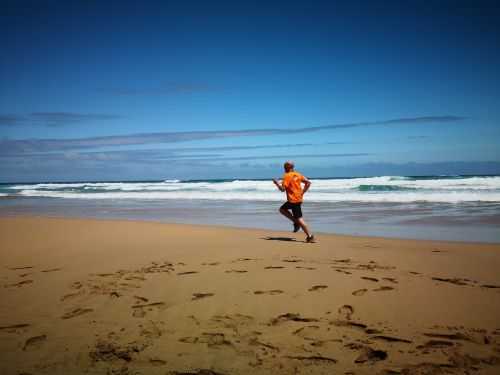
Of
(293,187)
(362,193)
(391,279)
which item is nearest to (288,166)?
(293,187)

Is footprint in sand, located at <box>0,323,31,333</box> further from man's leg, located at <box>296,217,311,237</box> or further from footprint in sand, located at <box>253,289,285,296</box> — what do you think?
man's leg, located at <box>296,217,311,237</box>

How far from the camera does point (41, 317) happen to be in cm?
372

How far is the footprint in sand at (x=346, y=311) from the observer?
3512mm

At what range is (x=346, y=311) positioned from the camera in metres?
3.63

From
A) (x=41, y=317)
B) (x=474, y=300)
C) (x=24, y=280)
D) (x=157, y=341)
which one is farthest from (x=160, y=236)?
(x=474, y=300)

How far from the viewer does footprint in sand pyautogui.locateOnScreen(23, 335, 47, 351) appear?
3088mm

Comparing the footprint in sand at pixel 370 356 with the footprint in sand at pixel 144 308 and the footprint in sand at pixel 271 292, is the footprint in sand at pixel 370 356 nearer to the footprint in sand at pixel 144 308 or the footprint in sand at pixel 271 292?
the footprint in sand at pixel 271 292

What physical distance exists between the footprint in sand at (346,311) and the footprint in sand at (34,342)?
266cm

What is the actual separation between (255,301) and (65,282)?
8.68ft

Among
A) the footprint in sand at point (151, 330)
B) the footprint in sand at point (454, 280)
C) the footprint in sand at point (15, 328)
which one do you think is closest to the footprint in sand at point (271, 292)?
the footprint in sand at point (151, 330)

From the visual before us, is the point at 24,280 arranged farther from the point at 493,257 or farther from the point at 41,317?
the point at 493,257

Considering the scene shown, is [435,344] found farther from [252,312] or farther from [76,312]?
[76,312]

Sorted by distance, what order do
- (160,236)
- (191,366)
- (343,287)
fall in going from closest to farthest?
(191,366) → (343,287) → (160,236)

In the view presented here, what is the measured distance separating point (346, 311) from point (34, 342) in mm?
2802
